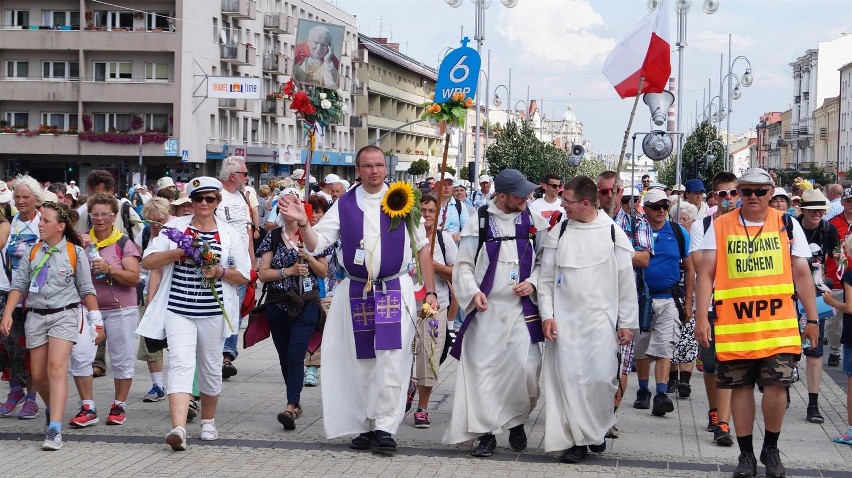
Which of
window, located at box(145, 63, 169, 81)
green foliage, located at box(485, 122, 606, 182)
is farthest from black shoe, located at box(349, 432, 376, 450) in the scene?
green foliage, located at box(485, 122, 606, 182)

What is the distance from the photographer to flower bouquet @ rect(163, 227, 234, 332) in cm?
870

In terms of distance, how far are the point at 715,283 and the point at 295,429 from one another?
11.2ft

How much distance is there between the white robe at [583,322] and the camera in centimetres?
845

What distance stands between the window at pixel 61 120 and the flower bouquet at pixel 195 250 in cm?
5683

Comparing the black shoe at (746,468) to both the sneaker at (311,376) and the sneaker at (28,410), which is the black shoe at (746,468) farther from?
the sneaker at (28,410)

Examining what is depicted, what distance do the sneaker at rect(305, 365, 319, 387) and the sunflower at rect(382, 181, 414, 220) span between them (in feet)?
11.7

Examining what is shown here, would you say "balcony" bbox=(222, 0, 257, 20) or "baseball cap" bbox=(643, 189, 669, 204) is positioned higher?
"balcony" bbox=(222, 0, 257, 20)

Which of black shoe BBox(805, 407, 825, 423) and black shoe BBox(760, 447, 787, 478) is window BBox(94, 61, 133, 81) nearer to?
black shoe BBox(805, 407, 825, 423)

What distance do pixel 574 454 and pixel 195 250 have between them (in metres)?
2.95

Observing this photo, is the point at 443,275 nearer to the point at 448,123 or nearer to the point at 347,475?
the point at 448,123

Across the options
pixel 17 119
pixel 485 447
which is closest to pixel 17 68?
pixel 17 119

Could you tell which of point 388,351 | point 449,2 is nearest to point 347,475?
point 388,351

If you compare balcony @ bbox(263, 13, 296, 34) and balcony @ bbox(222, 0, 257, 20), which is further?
balcony @ bbox(263, 13, 296, 34)

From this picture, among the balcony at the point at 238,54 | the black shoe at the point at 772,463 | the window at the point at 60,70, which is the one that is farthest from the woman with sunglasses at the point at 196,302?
the balcony at the point at 238,54
